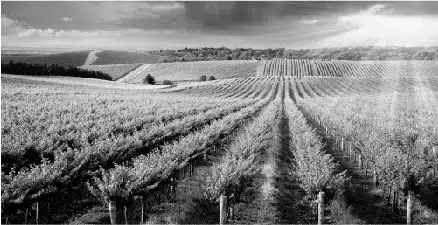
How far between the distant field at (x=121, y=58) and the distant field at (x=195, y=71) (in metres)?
22.6

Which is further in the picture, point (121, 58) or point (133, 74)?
point (121, 58)

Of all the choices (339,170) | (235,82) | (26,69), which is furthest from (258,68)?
(339,170)

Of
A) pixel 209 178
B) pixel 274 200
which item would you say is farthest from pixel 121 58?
pixel 209 178

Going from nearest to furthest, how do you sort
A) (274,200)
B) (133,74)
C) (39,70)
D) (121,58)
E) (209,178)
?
(209,178) < (274,200) < (39,70) < (133,74) < (121,58)

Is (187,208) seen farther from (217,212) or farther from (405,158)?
(405,158)

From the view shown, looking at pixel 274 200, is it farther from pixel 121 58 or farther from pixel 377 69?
pixel 121 58

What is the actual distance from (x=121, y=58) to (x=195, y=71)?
4922 centimetres

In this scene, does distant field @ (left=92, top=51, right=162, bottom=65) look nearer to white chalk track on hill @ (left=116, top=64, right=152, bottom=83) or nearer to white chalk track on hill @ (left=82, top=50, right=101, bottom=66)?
white chalk track on hill @ (left=82, top=50, right=101, bottom=66)

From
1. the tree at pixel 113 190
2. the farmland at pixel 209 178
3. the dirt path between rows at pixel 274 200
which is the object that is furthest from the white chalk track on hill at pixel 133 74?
the tree at pixel 113 190

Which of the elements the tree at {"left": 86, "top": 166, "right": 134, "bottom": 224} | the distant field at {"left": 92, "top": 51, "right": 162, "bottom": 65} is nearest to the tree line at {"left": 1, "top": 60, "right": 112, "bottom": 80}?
the distant field at {"left": 92, "top": 51, "right": 162, "bottom": 65}

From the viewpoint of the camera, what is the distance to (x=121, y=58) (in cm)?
15162

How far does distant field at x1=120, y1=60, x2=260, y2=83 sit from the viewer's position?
109750 mm

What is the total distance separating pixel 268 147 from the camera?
26047 millimetres

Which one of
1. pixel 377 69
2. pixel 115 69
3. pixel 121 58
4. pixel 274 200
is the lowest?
pixel 274 200
